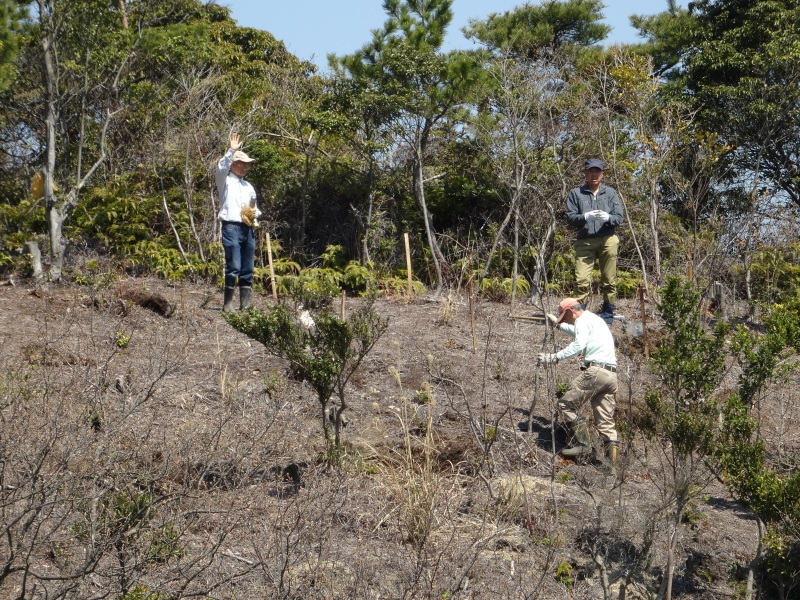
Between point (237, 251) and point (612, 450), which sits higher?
point (237, 251)

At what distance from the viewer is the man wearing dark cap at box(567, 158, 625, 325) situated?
9.73 metres

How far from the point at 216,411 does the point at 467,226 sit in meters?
7.47

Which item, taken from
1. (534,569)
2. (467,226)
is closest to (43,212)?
(467,226)

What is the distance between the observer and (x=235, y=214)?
9.98m

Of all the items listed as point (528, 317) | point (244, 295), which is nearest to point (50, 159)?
point (244, 295)

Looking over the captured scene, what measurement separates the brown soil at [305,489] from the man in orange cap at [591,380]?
0.77 feet

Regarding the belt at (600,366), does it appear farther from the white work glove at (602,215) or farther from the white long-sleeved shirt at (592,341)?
the white work glove at (602,215)

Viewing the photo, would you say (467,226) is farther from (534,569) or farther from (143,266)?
(534,569)

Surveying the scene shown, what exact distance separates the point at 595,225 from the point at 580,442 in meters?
2.72

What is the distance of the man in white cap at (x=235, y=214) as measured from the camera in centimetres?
997

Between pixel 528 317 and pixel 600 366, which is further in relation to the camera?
pixel 528 317

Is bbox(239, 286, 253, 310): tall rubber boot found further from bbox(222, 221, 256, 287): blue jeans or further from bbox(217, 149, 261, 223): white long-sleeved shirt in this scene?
bbox(217, 149, 261, 223): white long-sleeved shirt

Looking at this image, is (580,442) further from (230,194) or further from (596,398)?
(230,194)

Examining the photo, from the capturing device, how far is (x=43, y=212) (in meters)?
13.2
